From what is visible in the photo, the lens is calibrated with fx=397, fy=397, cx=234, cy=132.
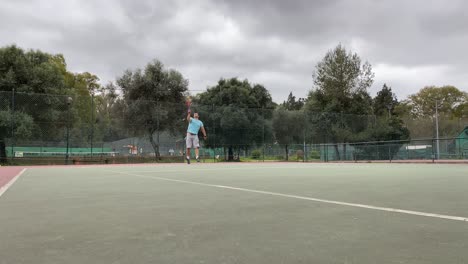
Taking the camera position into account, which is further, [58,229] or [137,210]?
[137,210]

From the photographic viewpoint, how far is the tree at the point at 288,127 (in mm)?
27156

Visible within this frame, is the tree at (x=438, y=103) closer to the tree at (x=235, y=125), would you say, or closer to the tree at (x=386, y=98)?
the tree at (x=386, y=98)

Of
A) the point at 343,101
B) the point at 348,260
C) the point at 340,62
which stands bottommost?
the point at 348,260

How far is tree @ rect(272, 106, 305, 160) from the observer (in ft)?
89.1

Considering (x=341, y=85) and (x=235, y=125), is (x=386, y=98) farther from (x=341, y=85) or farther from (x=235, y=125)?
(x=235, y=125)

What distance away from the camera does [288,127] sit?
28859mm

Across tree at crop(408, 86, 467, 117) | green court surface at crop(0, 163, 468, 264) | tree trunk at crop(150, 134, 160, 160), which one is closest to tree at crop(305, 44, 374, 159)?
tree trunk at crop(150, 134, 160, 160)

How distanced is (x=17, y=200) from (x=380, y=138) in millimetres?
27795

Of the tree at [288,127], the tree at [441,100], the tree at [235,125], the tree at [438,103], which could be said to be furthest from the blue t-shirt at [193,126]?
the tree at [441,100]

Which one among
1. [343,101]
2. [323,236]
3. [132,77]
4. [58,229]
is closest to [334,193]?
[323,236]

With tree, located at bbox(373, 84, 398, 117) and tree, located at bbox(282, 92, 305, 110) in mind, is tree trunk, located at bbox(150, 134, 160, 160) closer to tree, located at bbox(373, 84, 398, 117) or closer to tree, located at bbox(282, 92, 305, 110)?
tree, located at bbox(373, 84, 398, 117)

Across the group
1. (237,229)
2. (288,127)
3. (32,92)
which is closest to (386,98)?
(288,127)

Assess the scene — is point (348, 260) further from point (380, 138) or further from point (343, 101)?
point (343, 101)

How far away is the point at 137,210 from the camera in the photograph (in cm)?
304
